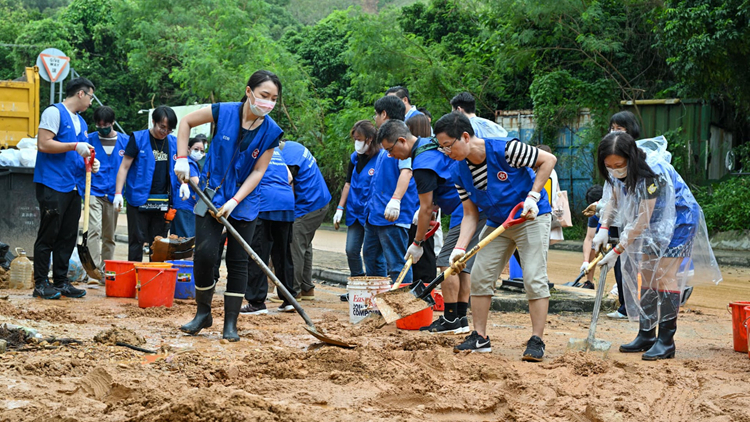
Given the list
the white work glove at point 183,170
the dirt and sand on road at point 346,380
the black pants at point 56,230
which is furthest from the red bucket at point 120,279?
the white work glove at point 183,170

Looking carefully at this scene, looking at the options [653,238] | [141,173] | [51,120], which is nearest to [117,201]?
[141,173]

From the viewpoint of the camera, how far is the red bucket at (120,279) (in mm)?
7438

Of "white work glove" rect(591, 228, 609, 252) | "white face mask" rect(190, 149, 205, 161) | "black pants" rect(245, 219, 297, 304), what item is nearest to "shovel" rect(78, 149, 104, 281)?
"white face mask" rect(190, 149, 205, 161)

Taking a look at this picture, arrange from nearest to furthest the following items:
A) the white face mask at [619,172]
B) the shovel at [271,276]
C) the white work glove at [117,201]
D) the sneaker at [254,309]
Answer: the shovel at [271,276], the white face mask at [619,172], the sneaker at [254,309], the white work glove at [117,201]

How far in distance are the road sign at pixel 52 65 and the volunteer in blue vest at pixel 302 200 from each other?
941cm

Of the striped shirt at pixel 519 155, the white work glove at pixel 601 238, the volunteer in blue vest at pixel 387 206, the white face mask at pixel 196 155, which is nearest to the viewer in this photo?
the striped shirt at pixel 519 155

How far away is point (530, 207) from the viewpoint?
4.84 metres

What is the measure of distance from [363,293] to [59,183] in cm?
314

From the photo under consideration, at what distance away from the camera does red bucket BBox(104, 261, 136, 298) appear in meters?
7.44

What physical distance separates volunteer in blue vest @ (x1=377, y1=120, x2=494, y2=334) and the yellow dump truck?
25.8ft

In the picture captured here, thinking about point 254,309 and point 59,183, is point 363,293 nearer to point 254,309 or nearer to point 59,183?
point 254,309

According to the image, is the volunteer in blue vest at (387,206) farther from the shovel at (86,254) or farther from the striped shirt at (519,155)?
the shovel at (86,254)

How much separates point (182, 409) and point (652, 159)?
12.4ft

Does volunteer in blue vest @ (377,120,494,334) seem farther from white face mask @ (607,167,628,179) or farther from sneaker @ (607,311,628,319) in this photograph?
sneaker @ (607,311,628,319)
